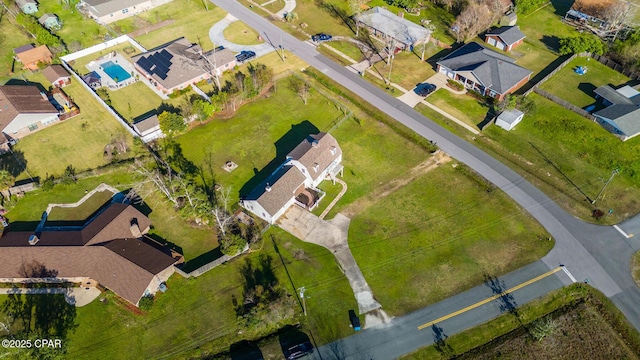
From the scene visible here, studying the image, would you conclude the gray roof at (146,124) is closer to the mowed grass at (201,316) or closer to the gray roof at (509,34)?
the mowed grass at (201,316)

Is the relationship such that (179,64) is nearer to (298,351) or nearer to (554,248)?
(298,351)

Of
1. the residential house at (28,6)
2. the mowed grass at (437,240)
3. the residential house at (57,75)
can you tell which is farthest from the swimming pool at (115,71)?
the mowed grass at (437,240)

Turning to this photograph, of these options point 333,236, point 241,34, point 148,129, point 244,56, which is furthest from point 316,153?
point 241,34

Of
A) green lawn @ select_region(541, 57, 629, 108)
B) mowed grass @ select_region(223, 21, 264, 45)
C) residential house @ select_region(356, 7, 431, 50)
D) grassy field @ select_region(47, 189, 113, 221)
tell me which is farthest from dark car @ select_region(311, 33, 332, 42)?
grassy field @ select_region(47, 189, 113, 221)

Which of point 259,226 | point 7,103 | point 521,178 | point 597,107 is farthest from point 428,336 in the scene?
point 7,103

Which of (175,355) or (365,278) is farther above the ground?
(365,278)

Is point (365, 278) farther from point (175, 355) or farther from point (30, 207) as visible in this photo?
point (30, 207)
